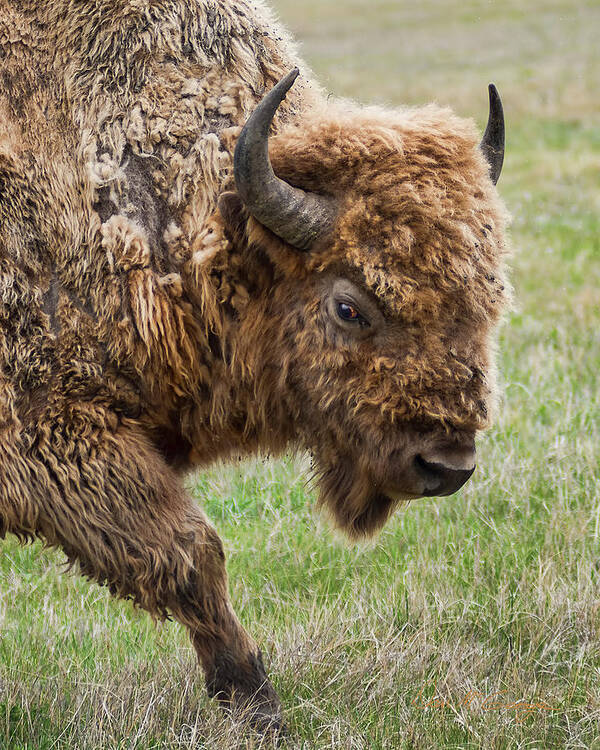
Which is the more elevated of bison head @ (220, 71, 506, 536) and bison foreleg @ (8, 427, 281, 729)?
bison head @ (220, 71, 506, 536)

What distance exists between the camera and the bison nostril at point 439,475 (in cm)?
321

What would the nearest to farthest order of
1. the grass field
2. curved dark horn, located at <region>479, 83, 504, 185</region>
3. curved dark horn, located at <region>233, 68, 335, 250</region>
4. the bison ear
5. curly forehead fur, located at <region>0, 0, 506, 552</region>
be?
curved dark horn, located at <region>233, 68, 335, 250</region>
curly forehead fur, located at <region>0, 0, 506, 552</region>
the bison ear
the grass field
curved dark horn, located at <region>479, 83, 504, 185</region>

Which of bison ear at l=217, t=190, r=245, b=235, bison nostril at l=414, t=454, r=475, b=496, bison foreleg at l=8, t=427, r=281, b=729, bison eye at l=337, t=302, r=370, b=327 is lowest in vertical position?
bison foreleg at l=8, t=427, r=281, b=729

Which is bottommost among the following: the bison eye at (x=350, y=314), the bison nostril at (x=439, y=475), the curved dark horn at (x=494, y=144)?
the bison nostril at (x=439, y=475)

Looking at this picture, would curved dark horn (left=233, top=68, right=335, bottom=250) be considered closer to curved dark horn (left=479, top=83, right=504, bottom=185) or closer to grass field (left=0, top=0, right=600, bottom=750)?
curved dark horn (left=479, top=83, right=504, bottom=185)

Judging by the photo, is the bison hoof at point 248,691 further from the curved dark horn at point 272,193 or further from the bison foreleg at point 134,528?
the curved dark horn at point 272,193

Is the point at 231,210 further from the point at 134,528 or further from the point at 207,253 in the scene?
the point at 134,528

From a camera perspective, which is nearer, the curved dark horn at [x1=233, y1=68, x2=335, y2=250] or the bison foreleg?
the curved dark horn at [x1=233, y1=68, x2=335, y2=250]

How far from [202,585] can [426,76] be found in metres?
23.1

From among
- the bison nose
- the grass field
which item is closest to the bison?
the bison nose

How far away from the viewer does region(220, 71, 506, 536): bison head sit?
3.17 m

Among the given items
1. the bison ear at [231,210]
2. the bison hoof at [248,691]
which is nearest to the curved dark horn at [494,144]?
the bison ear at [231,210]

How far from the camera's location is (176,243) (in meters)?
3.36

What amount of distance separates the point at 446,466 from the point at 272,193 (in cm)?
99
